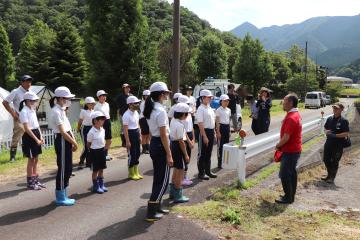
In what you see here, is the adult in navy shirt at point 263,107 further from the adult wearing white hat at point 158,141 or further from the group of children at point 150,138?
the adult wearing white hat at point 158,141

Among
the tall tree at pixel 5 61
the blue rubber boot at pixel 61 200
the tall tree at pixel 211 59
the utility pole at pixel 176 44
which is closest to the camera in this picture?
the blue rubber boot at pixel 61 200

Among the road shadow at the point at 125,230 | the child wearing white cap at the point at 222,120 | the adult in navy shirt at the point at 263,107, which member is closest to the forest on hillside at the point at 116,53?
the adult in navy shirt at the point at 263,107

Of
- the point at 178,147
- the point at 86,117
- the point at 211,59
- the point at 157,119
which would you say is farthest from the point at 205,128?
the point at 211,59

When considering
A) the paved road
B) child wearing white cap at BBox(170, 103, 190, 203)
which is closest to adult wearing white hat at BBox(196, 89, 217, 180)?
the paved road

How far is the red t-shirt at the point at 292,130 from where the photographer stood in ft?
21.8

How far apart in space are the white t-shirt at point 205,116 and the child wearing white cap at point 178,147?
1.51 meters

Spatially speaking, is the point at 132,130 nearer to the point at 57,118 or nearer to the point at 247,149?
the point at 57,118

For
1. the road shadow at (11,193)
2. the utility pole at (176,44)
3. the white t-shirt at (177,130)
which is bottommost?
the road shadow at (11,193)

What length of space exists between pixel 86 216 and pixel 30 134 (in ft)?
7.29

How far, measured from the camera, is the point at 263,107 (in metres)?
10.8

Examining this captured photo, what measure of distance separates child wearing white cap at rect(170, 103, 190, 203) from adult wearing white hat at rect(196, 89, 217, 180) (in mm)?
1481

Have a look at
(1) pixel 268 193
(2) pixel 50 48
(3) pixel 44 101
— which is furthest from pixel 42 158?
(2) pixel 50 48

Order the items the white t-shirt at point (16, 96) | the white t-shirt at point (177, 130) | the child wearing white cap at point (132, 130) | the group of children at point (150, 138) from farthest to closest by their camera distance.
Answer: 1. the white t-shirt at point (16, 96)
2. the child wearing white cap at point (132, 130)
3. the white t-shirt at point (177, 130)
4. the group of children at point (150, 138)

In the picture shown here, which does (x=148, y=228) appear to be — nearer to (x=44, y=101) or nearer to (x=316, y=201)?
(x=316, y=201)
